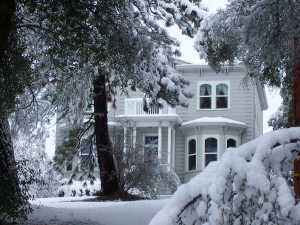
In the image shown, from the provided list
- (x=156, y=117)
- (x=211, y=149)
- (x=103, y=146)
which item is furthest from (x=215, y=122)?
(x=103, y=146)

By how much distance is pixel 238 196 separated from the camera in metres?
2.40

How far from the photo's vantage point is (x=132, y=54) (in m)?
8.19

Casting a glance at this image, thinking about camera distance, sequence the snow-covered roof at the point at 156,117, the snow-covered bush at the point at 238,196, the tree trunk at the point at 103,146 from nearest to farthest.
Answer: the snow-covered bush at the point at 238,196 → the tree trunk at the point at 103,146 → the snow-covered roof at the point at 156,117

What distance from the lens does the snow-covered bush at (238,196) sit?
228 centimetres

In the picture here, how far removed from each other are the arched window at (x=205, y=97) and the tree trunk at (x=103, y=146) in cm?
973

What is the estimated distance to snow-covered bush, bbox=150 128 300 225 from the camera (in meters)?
2.28

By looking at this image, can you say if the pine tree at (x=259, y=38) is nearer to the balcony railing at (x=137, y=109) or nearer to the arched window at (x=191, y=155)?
the balcony railing at (x=137, y=109)

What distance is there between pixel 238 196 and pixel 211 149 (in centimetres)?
1888

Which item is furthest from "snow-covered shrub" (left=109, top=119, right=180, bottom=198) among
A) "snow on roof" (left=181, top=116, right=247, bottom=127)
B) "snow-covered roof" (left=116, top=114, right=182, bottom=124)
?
"snow on roof" (left=181, top=116, right=247, bottom=127)

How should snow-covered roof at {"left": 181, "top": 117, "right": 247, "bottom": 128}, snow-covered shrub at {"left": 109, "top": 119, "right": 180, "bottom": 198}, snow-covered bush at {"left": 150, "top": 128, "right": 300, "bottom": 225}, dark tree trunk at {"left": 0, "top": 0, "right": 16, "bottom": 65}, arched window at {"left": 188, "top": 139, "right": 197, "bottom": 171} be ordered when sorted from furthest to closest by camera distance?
arched window at {"left": 188, "top": 139, "right": 197, "bottom": 171} < snow-covered roof at {"left": 181, "top": 117, "right": 247, "bottom": 128} < snow-covered shrub at {"left": 109, "top": 119, "right": 180, "bottom": 198} < dark tree trunk at {"left": 0, "top": 0, "right": 16, "bottom": 65} < snow-covered bush at {"left": 150, "top": 128, "right": 300, "bottom": 225}

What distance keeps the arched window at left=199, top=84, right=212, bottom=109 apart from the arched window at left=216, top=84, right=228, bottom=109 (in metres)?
0.43

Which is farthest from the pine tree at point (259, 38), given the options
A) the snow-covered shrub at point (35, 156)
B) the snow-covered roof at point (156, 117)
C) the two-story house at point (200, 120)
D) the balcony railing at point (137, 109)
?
the snow-covered shrub at point (35, 156)

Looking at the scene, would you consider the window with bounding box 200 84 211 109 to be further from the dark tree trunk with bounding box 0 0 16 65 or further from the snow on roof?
the dark tree trunk with bounding box 0 0 16 65

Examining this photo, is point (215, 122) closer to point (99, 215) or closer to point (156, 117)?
point (156, 117)
